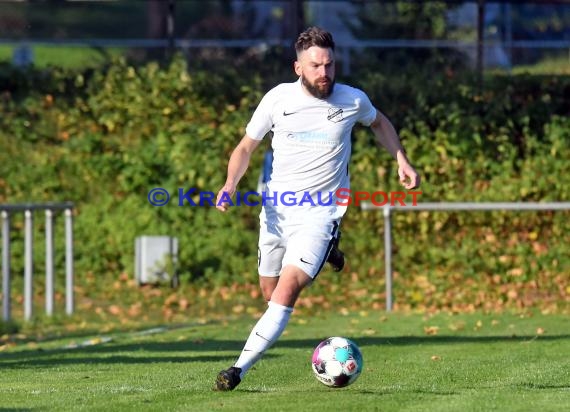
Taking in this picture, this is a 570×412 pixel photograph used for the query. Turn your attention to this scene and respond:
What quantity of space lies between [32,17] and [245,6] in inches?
245

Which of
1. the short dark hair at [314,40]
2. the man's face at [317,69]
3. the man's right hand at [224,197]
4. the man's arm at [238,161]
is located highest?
the short dark hair at [314,40]

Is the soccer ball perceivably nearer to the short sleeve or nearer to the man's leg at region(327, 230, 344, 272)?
the man's leg at region(327, 230, 344, 272)

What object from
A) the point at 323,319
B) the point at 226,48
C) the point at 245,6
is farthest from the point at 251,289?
the point at 245,6

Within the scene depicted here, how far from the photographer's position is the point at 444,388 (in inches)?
328

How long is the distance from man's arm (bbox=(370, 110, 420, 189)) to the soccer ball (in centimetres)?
116

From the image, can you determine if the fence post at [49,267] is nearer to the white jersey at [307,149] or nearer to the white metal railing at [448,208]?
the white metal railing at [448,208]

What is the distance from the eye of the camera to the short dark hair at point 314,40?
8312mm

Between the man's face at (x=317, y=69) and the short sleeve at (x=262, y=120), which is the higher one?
the man's face at (x=317, y=69)

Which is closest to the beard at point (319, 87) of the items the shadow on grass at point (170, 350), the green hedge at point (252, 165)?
the shadow on grass at point (170, 350)

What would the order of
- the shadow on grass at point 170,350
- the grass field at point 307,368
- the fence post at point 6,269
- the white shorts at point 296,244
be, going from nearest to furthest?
the grass field at point 307,368 < the white shorts at point 296,244 < the shadow on grass at point 170,350 < the fence post at point 6,269

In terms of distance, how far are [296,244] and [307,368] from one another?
1839 mm

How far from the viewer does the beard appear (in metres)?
8.38

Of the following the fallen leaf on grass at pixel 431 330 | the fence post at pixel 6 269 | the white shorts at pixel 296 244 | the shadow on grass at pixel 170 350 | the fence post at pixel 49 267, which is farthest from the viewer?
the fence post at pixel 49 267

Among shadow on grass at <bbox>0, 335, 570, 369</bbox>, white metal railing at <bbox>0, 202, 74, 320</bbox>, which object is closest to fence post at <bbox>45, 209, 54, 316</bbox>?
white metal railing at <bbox>0, 202, 74, 320</bbox>
